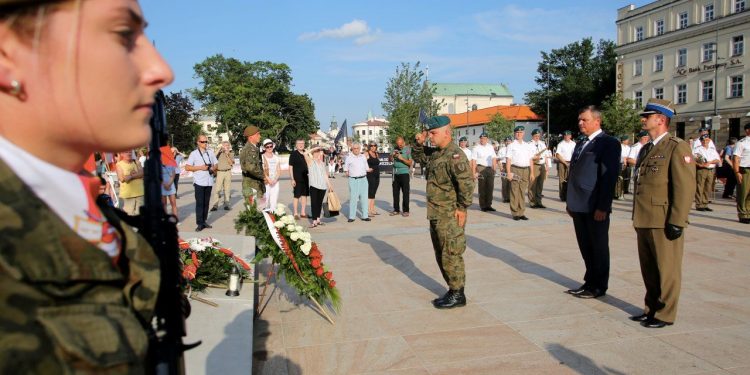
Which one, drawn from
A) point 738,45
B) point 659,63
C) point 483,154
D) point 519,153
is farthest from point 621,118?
point 519,153

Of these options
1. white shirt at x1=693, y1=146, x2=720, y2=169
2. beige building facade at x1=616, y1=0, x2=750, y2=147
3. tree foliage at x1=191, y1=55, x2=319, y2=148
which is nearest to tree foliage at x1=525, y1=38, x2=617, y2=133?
beige building facade at x1=616, y1=0, x2=750, y2=147

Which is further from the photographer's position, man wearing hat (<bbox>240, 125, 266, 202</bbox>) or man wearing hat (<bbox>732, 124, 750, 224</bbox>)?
man wearing hat (<bbox>732, 124, 750, 224</bbox>)

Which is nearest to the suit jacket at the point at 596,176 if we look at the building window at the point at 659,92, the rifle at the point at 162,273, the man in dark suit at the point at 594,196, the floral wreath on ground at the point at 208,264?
the man in dark suit at the point at 594,196

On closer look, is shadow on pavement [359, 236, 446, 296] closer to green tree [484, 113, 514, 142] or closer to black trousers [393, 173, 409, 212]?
black trousers [393, 173, 409, 212]

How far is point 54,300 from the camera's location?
3.08ft

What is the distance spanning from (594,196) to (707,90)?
178ft

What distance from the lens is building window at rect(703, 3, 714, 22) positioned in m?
50.9

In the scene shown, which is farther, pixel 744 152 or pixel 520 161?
pixel 520 161

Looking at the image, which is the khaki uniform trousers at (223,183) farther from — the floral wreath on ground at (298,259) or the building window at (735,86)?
the building window at (735,86)

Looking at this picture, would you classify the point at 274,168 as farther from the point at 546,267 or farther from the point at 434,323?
the point at 434,323

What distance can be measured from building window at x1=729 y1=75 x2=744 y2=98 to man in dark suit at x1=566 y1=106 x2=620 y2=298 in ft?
168

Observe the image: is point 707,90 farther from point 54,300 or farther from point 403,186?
point 54,300

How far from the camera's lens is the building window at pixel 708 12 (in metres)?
50.9

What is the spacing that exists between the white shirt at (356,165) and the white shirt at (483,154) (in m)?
3.57
